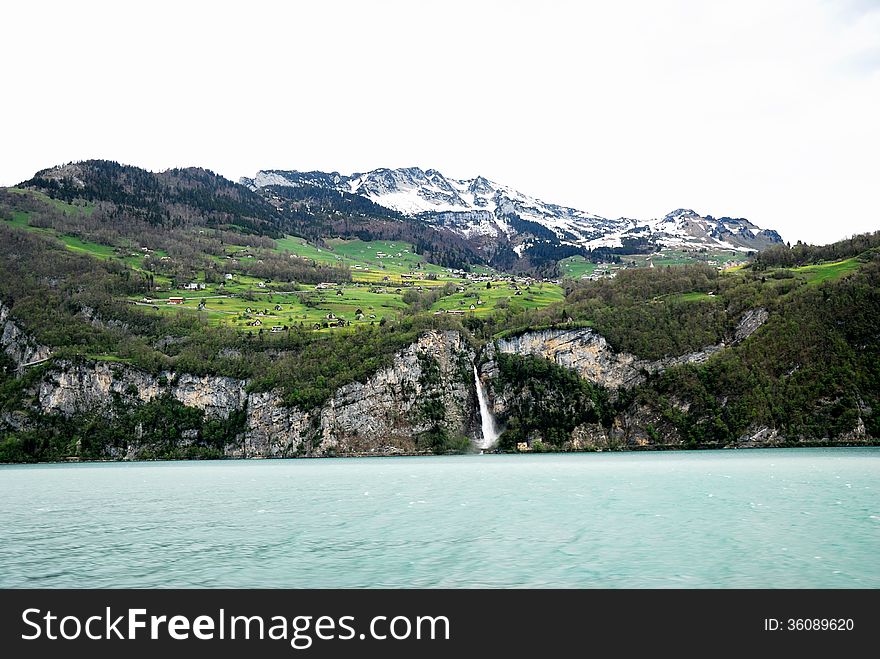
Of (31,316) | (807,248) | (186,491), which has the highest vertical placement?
(807,248)

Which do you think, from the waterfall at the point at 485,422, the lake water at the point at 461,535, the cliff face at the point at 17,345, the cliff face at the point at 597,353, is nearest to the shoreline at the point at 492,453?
the waterfall at the point at 485,422

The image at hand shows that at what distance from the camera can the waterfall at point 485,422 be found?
456 ft

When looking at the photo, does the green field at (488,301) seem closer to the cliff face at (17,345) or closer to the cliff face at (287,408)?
the cliff face at (287,408)

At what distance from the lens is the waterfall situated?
456 feet

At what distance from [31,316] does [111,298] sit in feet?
54.9

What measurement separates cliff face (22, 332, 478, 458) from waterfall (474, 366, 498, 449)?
3658mm

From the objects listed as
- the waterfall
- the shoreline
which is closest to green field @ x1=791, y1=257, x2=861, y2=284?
the shoreline

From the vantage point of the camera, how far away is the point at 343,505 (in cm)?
4256

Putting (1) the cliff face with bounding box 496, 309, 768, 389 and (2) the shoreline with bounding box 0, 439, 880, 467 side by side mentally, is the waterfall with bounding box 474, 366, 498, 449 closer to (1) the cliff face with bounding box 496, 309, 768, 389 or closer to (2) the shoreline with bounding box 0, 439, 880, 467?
(2) the shoreline with bounding box 0, 439, 880, 467

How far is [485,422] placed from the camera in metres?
142

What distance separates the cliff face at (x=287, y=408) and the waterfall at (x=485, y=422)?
12.0ft

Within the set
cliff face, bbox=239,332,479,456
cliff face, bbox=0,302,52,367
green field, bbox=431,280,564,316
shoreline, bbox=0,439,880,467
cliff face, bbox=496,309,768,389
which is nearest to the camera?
shoreline, bbox=0,439,880,467
